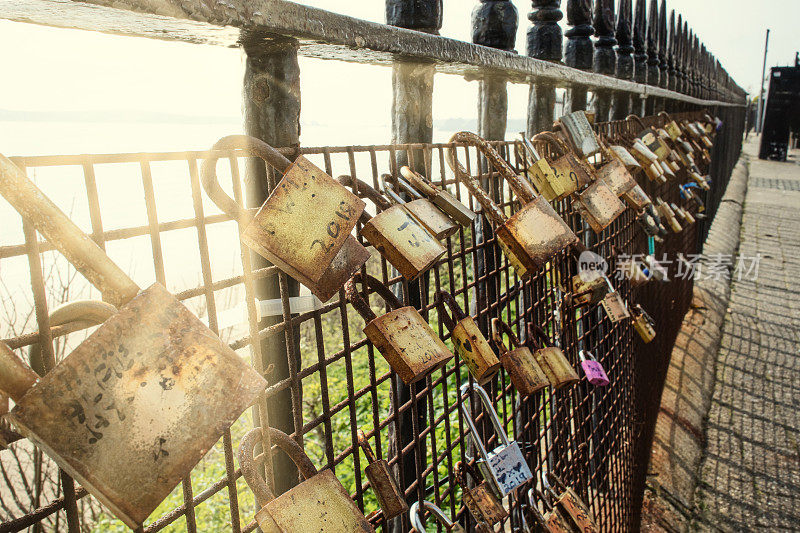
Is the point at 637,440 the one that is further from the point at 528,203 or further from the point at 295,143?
the point at 295,143

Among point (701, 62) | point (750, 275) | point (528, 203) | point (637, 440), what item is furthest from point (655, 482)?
point (701, 62)

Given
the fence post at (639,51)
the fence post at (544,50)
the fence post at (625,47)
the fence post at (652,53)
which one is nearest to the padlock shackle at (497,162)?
the fence post at (544,50)

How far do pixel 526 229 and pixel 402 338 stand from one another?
0.47 meters

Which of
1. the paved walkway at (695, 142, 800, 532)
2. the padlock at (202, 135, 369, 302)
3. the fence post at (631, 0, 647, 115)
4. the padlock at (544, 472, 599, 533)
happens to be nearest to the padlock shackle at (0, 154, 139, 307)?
the padlock at (202, 135, 369, 302)

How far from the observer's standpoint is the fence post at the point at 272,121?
85 cm

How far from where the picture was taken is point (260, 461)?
0.77m

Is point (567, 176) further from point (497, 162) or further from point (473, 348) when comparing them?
point (473, 348)

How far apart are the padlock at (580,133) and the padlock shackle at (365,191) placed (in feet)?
3.72

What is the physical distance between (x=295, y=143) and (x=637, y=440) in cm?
288

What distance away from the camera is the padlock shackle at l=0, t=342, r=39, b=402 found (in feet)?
1.52

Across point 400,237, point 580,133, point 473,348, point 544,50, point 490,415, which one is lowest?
point 490,415

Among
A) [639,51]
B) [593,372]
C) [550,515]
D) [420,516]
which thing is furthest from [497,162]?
[639,51]

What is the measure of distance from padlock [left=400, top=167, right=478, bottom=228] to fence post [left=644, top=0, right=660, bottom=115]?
4.21 m

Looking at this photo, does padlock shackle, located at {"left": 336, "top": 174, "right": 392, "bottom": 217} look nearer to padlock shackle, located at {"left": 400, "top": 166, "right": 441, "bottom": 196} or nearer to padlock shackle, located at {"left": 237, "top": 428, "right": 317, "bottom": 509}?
padlock shackle, located at {"left": 400, "top": 166, "right": 441, "bottom": 196}
